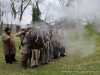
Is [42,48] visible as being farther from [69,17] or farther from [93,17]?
[93,17]

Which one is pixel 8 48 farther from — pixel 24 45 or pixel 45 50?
pixel 45 50

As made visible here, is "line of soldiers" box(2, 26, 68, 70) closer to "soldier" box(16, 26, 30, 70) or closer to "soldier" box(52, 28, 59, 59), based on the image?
"soldier" box(16, 26, 30, 70)

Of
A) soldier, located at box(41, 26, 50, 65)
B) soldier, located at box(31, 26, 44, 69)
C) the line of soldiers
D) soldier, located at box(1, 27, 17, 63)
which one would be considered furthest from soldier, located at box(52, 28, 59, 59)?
soldier, located at box(1, 27, 17, 63)

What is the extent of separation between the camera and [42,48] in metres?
9.22

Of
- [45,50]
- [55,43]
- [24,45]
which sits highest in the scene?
[24,45]

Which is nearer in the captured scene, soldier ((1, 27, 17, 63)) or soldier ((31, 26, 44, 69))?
soldier ((31, 26, 44, 69))

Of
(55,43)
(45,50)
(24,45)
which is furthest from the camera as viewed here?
(55,43)

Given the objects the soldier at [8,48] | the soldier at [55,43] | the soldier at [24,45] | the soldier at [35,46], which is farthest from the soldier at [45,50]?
the soldier at [8,48]

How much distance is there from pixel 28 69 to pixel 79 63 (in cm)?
248

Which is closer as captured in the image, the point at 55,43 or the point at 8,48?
the point at 8,48

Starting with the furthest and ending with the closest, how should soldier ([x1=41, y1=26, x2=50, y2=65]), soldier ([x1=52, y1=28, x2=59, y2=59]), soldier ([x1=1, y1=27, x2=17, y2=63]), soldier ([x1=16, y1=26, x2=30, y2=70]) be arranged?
soldier ([x1=52, y1=28, x2=59, y2=59]), soldier ([x1=1, y1=27, x2=17, y2=63]), soldier ([x1=41, y1=26, x2=50, y2=65]), soldier ([x1=16, y1=26, x2=30, y2=70])

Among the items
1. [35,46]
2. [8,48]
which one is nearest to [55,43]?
[35,46]

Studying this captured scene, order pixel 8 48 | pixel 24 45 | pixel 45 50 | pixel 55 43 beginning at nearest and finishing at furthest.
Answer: pixel 24 45 → pixel 45 50 → pixel 8 48 → pixel 55 43

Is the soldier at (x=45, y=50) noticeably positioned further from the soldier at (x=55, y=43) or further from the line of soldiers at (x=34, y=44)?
the soldier at (x=55, y=43)
